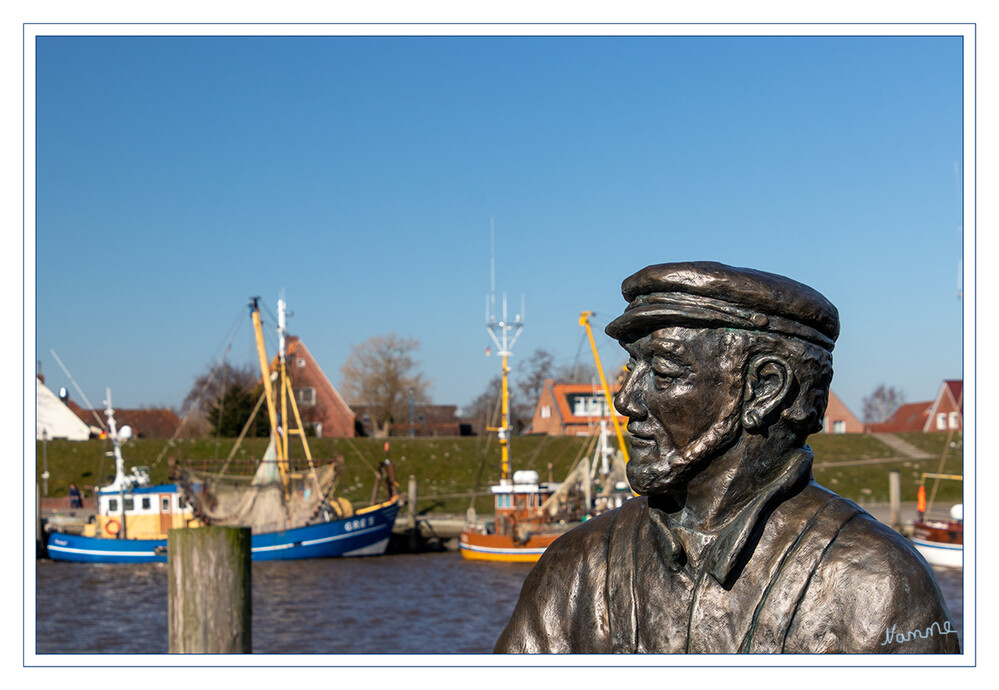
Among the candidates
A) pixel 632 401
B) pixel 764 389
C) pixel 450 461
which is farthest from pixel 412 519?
pixel 764 389

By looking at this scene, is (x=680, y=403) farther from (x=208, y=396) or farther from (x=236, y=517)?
(x=208, y=396)

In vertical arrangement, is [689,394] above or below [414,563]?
above

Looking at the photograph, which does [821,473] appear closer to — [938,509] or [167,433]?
[938,509]

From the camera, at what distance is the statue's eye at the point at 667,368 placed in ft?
8.03

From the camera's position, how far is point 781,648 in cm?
239

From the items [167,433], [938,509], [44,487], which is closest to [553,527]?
[938,509]

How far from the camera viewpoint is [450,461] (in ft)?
142

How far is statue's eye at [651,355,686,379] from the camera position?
245cm

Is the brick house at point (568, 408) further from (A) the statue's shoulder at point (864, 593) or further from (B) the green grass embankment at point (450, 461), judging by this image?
(A) the statue's shoulder at point (864, 593)

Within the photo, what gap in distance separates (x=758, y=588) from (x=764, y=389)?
1.46ft

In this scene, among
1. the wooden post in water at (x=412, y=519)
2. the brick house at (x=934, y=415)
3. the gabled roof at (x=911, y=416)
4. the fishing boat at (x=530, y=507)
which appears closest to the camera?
the fishing boat at (x=530, y=507)

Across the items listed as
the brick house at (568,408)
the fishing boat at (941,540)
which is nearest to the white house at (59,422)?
the brick house at (568,408)

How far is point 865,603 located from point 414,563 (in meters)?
26.7

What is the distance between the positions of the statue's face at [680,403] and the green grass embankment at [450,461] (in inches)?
1333
